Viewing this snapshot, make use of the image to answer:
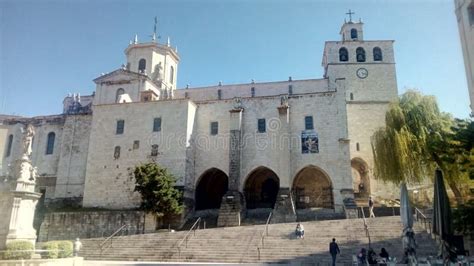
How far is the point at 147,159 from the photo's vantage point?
29.2 metres

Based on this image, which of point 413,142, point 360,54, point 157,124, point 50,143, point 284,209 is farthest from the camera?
point 360,54

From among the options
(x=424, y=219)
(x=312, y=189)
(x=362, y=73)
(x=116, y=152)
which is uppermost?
(x=362, y=73)

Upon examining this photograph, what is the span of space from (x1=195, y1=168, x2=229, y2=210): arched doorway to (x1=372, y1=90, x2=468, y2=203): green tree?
1304 cm

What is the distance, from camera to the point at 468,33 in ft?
55.4

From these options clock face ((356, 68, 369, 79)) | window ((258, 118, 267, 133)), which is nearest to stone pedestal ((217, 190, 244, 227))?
window ((258, 118, 267, 133))

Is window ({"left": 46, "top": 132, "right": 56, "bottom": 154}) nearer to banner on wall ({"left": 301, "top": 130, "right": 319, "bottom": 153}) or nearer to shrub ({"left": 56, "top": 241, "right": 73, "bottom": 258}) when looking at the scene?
banner on wall ({"left": 301, "top": 130, "right": 319, "bottom": 153})

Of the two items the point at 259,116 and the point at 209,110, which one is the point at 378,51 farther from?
the point at 209,110

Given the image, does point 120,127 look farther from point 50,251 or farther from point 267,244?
point 50,251

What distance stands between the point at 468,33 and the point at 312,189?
15.8 m

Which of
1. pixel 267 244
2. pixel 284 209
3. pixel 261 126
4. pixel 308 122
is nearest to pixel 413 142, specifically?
pixel 308 122

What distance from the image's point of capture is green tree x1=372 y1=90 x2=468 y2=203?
65.9ft

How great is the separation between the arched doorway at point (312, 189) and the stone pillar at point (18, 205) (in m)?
18.4

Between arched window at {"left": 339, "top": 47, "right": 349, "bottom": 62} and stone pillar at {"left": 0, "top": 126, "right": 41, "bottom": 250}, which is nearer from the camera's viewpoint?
stone pillar at {"left": 0, "top": 126, "right": 41, "bottom": 250}

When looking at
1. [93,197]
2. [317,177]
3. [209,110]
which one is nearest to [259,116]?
[209,110]
